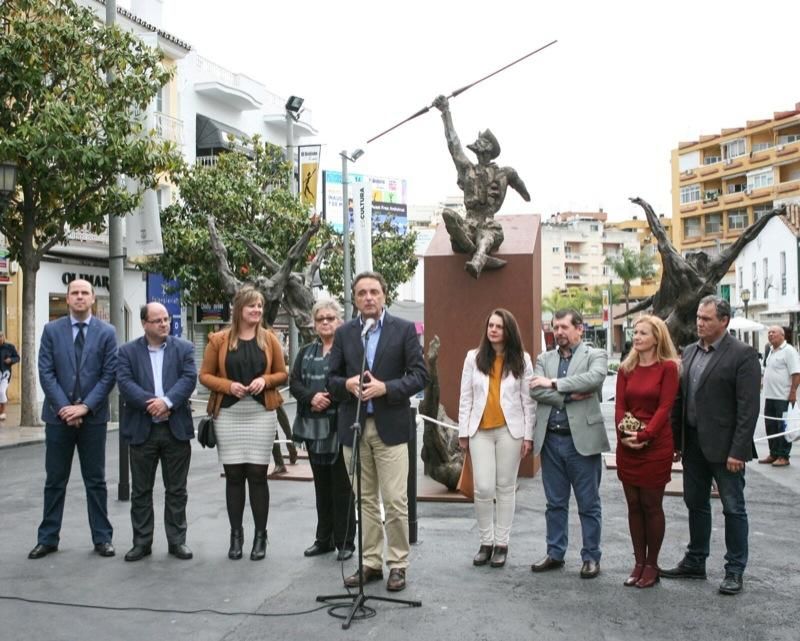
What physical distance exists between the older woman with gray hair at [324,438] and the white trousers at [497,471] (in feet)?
3.07

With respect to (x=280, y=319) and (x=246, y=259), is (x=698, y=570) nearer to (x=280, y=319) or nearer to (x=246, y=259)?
(x=246, y=259)

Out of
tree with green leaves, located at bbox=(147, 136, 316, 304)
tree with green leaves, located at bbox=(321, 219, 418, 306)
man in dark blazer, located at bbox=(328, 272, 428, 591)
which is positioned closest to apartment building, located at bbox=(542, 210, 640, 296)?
tree with green leaves, located at bbox=(321, 219, 418, 306)

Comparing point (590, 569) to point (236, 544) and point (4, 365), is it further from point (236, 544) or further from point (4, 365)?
point (4, 365)

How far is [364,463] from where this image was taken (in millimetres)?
5887

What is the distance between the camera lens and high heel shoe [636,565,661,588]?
5.86 metres

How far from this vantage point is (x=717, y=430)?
5840 mm

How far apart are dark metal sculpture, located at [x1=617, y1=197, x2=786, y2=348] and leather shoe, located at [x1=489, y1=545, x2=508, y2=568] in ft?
14.1

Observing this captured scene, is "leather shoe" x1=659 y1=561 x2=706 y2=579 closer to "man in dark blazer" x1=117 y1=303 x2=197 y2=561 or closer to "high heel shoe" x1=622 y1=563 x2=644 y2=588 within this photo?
"high heel shoe" x1=622 y1=563 x2=644 y2=588

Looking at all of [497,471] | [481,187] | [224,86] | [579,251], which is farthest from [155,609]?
[579,251]

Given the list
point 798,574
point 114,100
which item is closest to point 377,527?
point 798,574

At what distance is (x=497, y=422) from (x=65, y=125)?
11727mm

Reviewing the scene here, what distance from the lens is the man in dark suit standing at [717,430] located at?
5.75 metres

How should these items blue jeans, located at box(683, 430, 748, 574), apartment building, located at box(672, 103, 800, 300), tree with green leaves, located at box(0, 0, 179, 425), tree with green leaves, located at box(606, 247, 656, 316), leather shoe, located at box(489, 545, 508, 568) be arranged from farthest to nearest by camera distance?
tree with green leaves, located at box(606, 247, 656, 316) → apartment building, located at box(672, 103, 800, 300) → tree with green leaves, located at box(0, 0, 179, 425) → leather shoe, located at box(489, 545, 508, 568) → blue jeans, located at box(683, 430, 748, 574)

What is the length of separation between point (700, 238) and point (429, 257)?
66853mm
